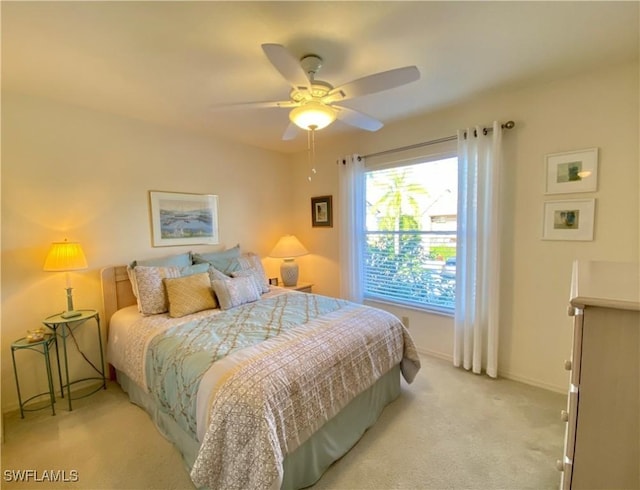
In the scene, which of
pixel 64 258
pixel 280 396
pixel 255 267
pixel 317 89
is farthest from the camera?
pixel 255 267

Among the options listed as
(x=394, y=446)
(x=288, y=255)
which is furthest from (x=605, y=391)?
(x=288, y=255)

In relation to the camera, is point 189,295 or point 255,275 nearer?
point 189,295

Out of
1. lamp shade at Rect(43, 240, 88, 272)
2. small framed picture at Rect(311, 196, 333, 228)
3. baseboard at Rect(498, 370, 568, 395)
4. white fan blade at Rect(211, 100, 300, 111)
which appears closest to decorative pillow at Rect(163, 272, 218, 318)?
lamp shade at Rect(43, 240, 88, 272)

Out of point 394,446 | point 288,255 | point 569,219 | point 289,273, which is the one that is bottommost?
point 394,446

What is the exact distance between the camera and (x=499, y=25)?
159cm

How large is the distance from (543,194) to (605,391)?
1969 mm

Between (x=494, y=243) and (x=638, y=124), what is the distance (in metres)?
1.18

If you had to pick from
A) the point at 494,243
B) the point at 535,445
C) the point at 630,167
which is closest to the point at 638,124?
the point at 630,167

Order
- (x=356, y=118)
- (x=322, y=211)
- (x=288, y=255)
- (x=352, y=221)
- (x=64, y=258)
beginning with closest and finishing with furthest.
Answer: (x=356, y=118)
(x=64, y=258)
(x=352, y=221)
(x=288, y=255)
(x=322, y=211)

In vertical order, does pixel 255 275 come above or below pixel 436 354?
above

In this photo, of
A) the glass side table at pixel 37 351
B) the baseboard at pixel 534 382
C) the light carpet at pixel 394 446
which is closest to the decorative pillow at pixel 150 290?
the glass side table at pixel 37 351

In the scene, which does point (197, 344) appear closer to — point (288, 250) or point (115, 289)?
point (115, 289)

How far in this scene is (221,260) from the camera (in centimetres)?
315

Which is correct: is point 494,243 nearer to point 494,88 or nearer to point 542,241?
point 542,241
